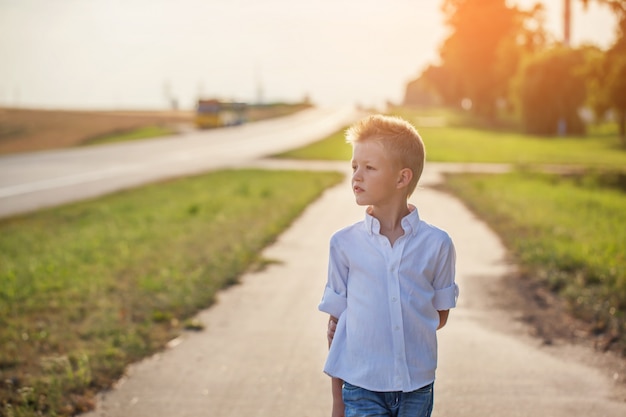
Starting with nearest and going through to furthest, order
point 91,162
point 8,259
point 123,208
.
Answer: point 8,259 < point 123,208 < point 91,162

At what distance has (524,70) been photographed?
1906 inches

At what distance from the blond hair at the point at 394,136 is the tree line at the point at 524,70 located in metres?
18.7

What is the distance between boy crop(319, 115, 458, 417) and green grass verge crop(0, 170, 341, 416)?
2.22m

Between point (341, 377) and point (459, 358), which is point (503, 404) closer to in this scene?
point (459, 358)

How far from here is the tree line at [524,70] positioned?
23531 mm

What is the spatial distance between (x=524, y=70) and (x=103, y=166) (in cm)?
3023

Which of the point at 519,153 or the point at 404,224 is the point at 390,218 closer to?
Answer: the point at 404,224

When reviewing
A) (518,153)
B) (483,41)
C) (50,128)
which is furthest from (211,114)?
(518,153)

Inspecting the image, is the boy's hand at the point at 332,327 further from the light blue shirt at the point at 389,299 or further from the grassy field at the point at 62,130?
the grassy field at the point at 62,130

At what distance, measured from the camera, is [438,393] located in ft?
15.8

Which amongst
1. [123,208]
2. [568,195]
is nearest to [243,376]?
[123,208]

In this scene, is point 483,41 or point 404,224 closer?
point 404,224

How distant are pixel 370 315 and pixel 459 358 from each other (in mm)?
2834

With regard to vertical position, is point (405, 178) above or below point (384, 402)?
above
